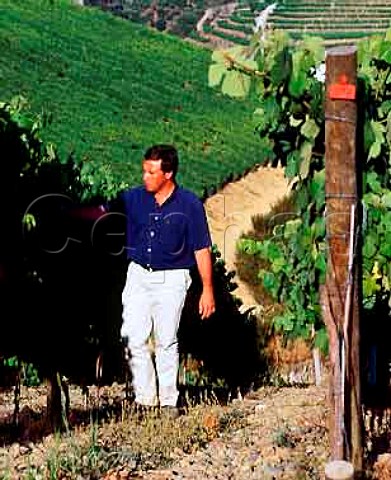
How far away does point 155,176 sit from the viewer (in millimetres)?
6574

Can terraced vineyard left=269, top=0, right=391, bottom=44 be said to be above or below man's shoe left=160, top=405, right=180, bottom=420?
above

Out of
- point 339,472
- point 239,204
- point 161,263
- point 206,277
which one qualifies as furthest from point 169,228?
point 239,204

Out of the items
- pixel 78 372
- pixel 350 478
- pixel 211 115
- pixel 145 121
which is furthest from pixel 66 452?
pixel 211 115

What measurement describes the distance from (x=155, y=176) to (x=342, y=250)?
1823 millimetres

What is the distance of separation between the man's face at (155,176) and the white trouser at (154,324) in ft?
1.55

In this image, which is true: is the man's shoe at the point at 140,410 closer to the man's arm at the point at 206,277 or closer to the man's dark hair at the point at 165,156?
the man's arm at the point at 206,277

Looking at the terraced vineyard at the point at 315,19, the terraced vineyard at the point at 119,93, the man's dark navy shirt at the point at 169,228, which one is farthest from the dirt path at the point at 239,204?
the terraced vineyard at the point at 315,19

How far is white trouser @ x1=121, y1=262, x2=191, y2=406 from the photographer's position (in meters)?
6.68

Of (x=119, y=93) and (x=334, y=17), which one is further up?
(x=334, y=17)

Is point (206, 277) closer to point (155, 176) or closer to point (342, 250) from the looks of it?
point (155, 176)

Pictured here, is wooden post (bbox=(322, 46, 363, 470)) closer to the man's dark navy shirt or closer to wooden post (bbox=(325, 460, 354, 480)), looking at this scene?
wooden post (bbox=(325, 460, 354, 480))

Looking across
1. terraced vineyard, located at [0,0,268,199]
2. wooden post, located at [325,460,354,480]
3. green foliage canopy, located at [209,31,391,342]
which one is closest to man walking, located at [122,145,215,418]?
green foliage canopy, located at [209,31,391,342]

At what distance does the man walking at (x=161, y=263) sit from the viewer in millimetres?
6617

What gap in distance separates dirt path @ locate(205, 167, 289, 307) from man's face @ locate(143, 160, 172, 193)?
10333 mm
